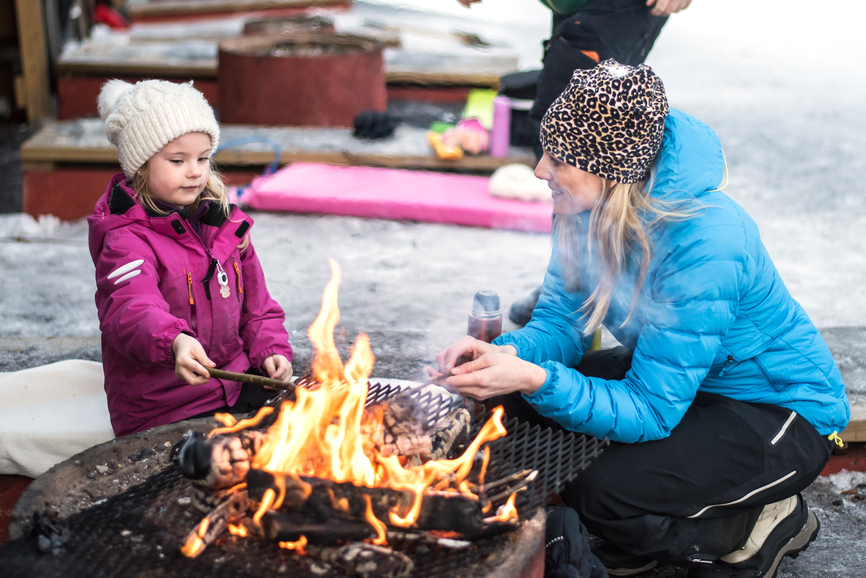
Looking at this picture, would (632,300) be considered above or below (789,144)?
above

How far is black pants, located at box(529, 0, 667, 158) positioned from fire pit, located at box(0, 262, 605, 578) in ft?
5.95

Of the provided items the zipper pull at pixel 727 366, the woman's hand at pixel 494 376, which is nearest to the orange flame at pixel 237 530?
the woman's hand at pixel 494 376

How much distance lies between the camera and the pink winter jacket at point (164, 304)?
2178 millimetres

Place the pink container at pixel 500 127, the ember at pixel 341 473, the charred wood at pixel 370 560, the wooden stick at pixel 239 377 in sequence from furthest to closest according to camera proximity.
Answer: the pink container at pixel 500 127
the wooden stick at pixel 239 377
the ember at pixel 341 473
the charred wood at pixel 370 560

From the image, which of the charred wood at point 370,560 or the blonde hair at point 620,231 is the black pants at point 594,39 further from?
the charred wood at point 370,560

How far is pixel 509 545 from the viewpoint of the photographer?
1.76 m

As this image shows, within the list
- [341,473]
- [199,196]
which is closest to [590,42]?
[199,196]

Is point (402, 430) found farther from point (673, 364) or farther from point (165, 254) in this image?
point (165, 254)

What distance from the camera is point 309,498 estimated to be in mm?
1740

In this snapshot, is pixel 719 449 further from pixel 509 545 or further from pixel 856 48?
pixel 856 48

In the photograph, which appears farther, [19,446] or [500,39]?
[500,39]

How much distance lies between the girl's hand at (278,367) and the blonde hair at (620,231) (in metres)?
0.92

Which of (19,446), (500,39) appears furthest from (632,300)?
(500,39)

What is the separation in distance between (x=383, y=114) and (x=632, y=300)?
3916mm
